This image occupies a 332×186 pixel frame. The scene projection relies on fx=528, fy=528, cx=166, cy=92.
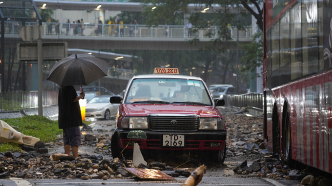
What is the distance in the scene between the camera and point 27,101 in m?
22.9

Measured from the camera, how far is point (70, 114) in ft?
29.3

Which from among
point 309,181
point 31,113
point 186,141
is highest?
point 186,141

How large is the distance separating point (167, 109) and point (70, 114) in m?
1.64

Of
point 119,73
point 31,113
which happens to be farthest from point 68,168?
point 119,73

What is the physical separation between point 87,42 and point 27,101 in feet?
69.2

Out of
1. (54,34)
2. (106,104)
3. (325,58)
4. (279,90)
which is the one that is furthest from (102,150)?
(54,34)

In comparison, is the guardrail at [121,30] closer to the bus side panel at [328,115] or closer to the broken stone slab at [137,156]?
the broken stone slab at [137,156]

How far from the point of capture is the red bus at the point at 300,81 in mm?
5758

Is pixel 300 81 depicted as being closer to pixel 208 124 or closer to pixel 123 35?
pixel 208 124

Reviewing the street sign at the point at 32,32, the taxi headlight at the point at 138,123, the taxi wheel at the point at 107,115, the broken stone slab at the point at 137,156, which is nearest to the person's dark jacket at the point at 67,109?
the taxi headlight at the point at 138,123

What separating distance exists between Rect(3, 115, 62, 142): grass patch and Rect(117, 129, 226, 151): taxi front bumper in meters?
4.99

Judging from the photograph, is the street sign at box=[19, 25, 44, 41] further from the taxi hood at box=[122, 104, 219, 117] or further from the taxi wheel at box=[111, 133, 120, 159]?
the taxi wheel at box=[111, 133, 120, 159]

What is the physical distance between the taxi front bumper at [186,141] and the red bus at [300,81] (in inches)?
45.7

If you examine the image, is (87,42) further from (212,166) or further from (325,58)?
(325,58)
